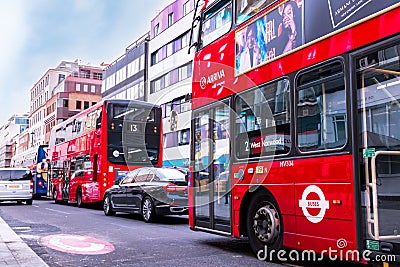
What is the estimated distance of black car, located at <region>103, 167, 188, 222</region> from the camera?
516 inches

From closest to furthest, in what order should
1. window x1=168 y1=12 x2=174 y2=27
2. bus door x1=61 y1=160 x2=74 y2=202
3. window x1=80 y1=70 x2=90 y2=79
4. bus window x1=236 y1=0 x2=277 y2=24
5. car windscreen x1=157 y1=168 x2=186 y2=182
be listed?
bus window x1=236 y1=0 x2=277 y2=24 < car windscreen x1=157 y1=168 x2=186 y2=182 < bus door x1=61 y1=160 x2=74 y2=202 < window x1=168 y1=12 x2=174 y2=27 < window x1=80 y1=70 x2=90 y2=79

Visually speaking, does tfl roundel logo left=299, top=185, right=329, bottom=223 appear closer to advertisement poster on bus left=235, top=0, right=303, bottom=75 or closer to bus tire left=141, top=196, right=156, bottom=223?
advertisement poster on bus left=235, top=0, right=303, bottom=75

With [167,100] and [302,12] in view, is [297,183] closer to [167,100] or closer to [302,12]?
[302,12]

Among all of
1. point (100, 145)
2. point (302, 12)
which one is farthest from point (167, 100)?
point (302, 12)

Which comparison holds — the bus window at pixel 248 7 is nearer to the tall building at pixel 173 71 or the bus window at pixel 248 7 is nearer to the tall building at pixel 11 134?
the tall building at pixel 173 71

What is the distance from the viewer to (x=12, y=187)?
73.6ft

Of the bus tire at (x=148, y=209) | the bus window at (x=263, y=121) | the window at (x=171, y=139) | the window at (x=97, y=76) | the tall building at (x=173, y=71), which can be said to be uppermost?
the window at (x=97, y=76)

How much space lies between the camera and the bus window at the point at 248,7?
7.32 metres

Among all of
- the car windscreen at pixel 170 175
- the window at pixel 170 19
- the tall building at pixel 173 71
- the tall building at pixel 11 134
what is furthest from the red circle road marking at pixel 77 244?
the tall building at pixel 11 134

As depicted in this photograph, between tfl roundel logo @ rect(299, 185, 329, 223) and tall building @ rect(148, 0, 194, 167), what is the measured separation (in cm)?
3284

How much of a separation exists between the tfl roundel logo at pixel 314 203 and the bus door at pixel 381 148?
0.61m

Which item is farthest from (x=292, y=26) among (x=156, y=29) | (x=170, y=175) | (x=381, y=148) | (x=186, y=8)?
(x=156, y=29)

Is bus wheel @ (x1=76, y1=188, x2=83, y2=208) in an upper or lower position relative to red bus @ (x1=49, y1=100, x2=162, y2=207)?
lower

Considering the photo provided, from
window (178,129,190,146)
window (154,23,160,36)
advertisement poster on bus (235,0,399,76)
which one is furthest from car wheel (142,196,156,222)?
window (154,23,160,36)
